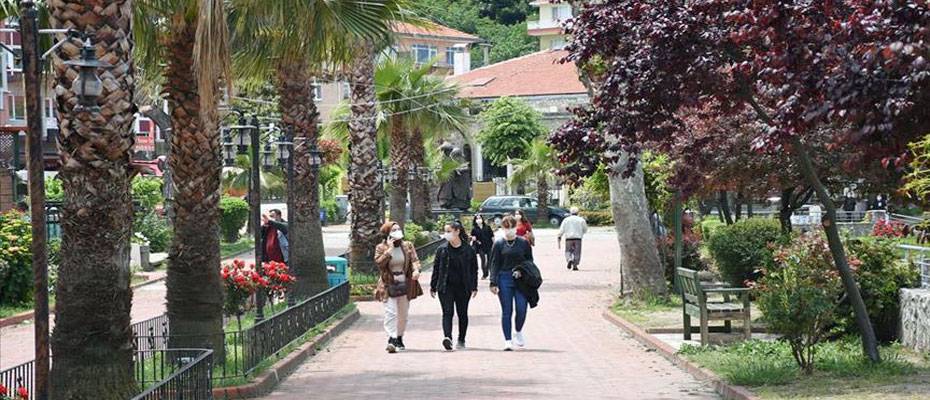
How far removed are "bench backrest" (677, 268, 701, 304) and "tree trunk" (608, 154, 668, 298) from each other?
6.78 m

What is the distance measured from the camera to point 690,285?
1786 centimetres

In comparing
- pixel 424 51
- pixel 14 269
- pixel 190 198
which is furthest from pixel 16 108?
pixel 190 198

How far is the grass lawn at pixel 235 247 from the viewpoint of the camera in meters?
46.2

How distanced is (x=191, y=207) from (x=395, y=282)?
356 centimetres

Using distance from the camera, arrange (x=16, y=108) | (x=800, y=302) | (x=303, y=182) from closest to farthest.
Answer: (x=800, y=302), (x=303, y=182), (x=16, y=108)

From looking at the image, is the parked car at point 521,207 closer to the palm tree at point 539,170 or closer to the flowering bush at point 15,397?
the palm tree at point 539,170

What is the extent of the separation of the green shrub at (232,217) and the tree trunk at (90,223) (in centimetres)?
3969

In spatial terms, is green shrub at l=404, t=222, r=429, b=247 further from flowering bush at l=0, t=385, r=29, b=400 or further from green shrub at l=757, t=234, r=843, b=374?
flowering bush at l=0, t=385, r=29, b=400

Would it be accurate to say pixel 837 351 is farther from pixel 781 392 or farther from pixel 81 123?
pixel 81 123

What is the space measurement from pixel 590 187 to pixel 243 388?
1991cm

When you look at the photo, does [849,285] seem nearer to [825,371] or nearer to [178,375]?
[825,371]

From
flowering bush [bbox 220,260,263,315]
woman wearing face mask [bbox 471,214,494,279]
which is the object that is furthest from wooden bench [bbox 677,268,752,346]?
woman wearing face mask [bbox 471,214,494,279]

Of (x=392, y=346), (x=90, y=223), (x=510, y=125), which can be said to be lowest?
(x=392, y=346)

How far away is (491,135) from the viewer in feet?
258
